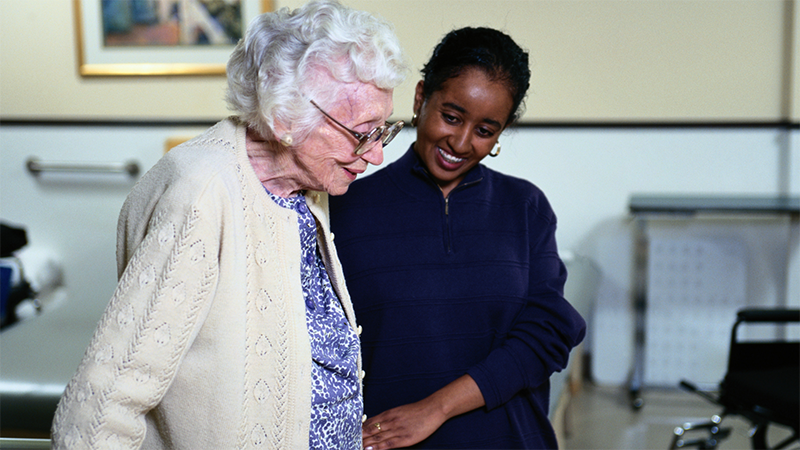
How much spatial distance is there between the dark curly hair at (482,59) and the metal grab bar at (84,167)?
2.48 meters

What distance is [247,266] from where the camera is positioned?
94 centimetres

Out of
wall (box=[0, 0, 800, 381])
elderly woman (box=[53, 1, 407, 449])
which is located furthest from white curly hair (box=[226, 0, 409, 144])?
wall (box=[0, 0, 800, 381])

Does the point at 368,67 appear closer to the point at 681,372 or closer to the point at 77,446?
the point at 77,446

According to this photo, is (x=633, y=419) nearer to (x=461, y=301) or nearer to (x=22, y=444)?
(x=461, y=301)

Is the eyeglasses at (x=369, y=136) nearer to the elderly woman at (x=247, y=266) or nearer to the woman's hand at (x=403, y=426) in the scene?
the elderly woman at (x=247, y=266)

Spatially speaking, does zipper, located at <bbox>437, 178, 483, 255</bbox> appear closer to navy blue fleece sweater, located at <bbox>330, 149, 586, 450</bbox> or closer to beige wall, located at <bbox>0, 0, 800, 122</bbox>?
navy blue fleece sweater, located at <bbox>330, 149, 586, 450</bbox>

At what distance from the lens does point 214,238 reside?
0.88m

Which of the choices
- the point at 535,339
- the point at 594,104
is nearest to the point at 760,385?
the point at 535,339

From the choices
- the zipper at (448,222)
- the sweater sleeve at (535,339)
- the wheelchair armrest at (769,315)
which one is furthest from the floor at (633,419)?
the zipper at (448,222)

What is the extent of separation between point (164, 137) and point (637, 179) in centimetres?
220

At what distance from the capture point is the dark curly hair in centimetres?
123

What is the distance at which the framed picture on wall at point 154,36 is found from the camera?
132 inches

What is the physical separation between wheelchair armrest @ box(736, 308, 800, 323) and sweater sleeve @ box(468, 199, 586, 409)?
1254 millimetres

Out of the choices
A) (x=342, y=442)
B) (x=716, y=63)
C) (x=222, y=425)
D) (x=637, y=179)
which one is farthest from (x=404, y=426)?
(x=716, y=63)
